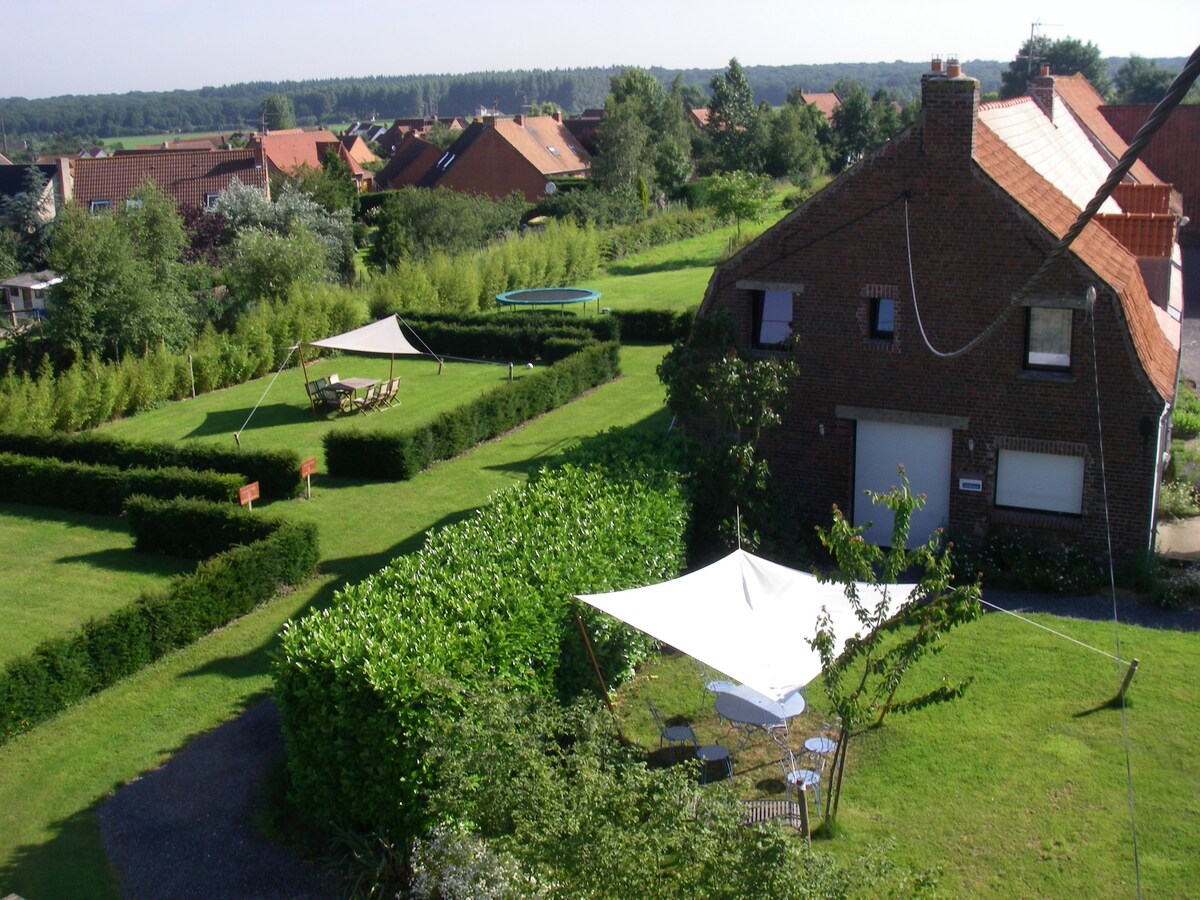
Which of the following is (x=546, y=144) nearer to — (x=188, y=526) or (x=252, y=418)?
(x=252, y=418)

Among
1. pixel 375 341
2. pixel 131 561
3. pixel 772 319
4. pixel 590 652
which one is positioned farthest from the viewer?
pixel 375 341

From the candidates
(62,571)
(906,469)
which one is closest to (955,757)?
(906,469)

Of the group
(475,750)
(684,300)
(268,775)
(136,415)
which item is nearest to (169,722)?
(268,775)

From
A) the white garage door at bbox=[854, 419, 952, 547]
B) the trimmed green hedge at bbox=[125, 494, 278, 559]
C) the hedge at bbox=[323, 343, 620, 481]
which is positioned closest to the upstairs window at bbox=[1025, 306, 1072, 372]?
the white garage door at bbox=[854, 419, 952, 547]

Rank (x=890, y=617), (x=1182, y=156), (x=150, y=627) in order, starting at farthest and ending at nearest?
(x=1182, y=156)
(x=150, y=627)
(x=890, y=617)

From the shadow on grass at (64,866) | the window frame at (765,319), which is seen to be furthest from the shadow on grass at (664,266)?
the shadow on grass at (64,866)

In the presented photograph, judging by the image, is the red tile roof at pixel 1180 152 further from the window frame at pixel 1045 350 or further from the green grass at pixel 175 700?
the green grass at pixel 175 700

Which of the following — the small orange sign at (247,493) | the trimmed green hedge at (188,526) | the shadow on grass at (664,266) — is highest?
the shadow on grass at (664,266)
